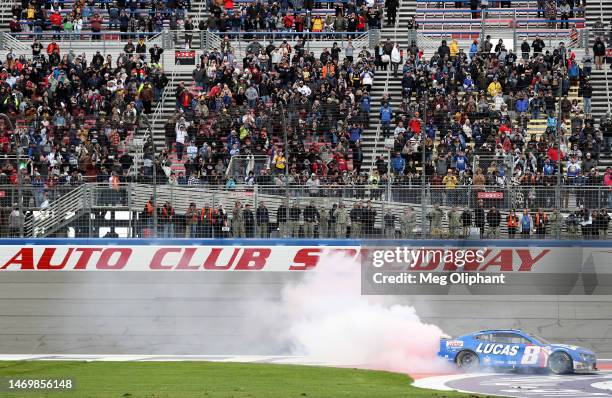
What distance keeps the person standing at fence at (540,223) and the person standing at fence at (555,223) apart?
0.11 metres

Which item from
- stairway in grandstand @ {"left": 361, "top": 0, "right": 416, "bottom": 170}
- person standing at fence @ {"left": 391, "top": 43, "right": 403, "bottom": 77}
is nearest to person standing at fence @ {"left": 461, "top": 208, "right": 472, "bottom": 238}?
stairway in grandstand @ {"left": 361, "top": 0, "right": 416, "bottom": 170}

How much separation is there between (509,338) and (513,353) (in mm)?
282

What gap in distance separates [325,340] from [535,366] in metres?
4.54

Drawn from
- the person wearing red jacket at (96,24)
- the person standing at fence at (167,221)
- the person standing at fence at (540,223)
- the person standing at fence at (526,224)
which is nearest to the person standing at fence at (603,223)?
the person standing at fence at (540,223)

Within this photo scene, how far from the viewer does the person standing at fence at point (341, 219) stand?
79.7 ft

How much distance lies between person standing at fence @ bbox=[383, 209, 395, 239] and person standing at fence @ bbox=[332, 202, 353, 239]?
0.80m

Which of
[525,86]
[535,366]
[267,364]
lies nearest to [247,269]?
[267,364]

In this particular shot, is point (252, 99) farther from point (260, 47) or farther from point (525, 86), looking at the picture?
point (525, 86)

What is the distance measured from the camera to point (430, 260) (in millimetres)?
24453

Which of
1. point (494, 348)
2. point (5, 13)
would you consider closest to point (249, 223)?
point (494, 348)

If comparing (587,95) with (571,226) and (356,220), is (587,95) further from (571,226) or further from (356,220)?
(356,220)

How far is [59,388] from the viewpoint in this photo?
61.8ft

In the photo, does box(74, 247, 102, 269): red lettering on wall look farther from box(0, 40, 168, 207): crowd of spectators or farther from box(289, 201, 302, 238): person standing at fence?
box(289, 201, 302, 238): person standing at fence

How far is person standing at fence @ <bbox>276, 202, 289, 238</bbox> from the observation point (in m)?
24.3
